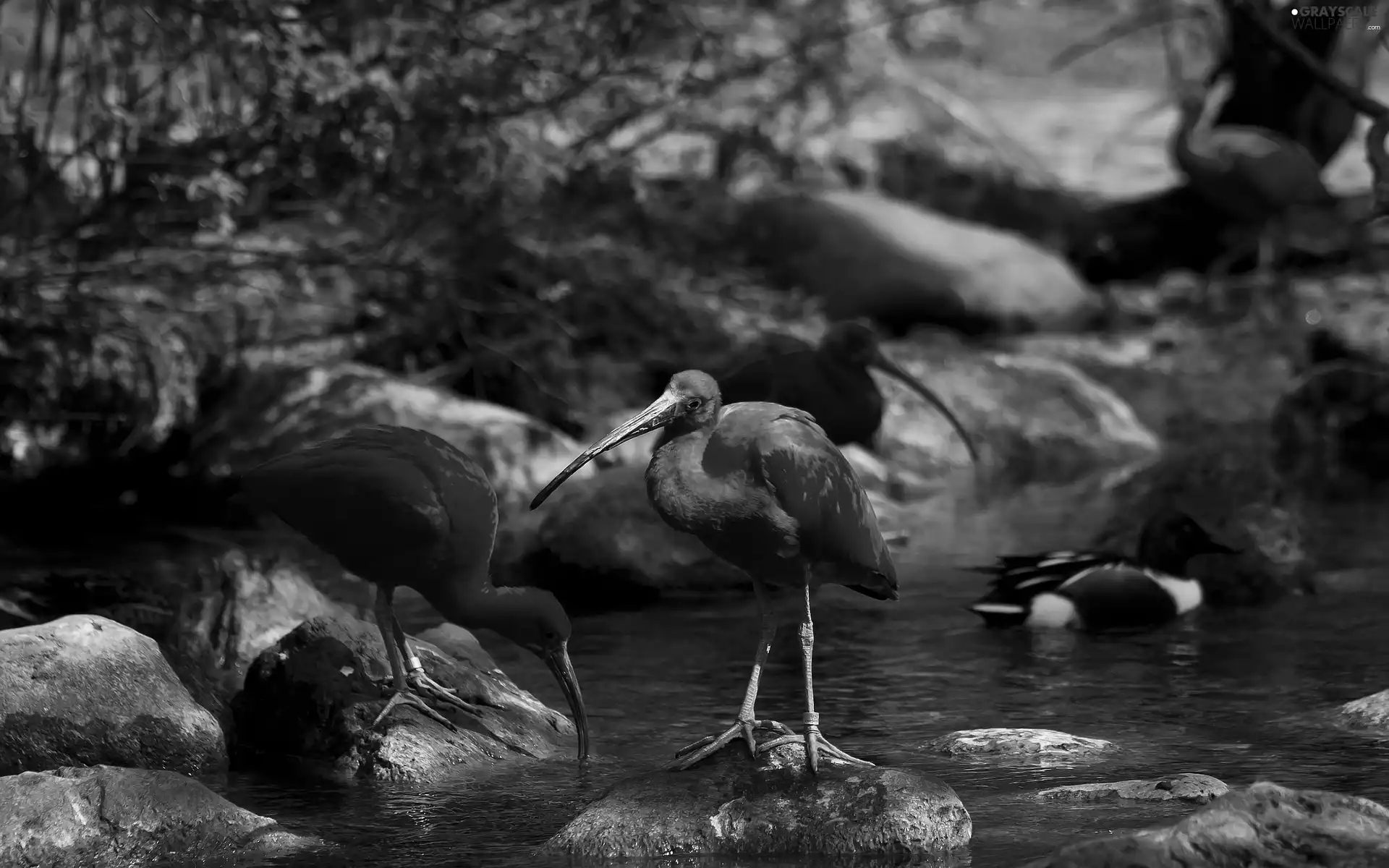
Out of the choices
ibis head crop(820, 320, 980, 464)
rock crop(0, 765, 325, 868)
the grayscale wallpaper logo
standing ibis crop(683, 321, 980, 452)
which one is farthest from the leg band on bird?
the grayscale wallpaper logo

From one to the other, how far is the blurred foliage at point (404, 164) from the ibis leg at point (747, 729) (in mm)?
4487

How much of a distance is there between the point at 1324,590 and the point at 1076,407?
18.5 feet

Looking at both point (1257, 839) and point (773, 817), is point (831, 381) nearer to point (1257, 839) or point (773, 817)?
point (773, 817)

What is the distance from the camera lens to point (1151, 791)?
17.2ft

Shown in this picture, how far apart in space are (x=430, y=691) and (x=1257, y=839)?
3.02 m

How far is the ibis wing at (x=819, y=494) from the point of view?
511cm

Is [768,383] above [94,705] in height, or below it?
above

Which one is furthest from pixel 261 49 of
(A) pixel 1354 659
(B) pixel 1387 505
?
(B) pixel 1387 505

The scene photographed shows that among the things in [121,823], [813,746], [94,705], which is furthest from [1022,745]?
[94,705]

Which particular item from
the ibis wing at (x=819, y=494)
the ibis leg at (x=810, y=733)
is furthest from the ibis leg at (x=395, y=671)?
the ibis wing at (x=819, y=494)

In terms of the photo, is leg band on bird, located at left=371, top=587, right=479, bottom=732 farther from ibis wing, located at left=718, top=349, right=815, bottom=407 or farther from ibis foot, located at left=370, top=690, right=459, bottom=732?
ibis wing, located at left=718, top=349, right=815, bottom=407

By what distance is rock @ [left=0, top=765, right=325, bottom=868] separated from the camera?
481 cm

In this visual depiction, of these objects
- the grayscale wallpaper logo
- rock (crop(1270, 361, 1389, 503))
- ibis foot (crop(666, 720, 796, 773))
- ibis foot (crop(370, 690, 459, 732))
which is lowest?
ibis foot (crop(370, 690, 459, 732))

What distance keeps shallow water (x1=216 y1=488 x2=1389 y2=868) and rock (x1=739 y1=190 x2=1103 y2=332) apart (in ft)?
26.8
